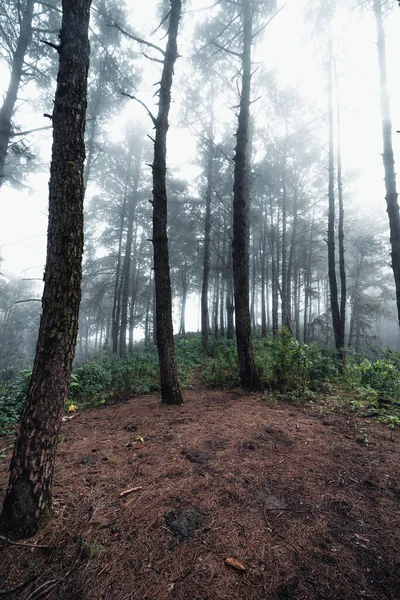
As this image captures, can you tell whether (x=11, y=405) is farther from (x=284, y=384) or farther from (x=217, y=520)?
(x=284, y=384)

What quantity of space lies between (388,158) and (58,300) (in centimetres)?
911

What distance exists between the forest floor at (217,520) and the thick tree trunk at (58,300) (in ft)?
0.93

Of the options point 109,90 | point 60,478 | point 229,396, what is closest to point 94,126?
point 109,90

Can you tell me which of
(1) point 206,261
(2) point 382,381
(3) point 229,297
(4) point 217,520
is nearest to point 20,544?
(4) point 217,520

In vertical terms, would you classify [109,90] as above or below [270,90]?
below

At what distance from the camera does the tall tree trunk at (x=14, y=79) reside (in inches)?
326

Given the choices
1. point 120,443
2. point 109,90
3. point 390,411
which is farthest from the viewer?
point 109,90

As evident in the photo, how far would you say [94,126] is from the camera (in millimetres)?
12328

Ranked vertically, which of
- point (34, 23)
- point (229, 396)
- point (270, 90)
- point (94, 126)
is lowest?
point (229, 396)

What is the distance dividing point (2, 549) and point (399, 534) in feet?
9.32

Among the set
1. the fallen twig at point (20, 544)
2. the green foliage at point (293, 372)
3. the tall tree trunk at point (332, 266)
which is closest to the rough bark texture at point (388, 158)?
the green foliage at point (293, 372)

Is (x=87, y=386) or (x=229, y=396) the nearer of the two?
(x=229, y=396)

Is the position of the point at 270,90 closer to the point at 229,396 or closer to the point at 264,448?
the point at 229,396

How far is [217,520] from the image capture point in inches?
74.5
